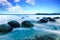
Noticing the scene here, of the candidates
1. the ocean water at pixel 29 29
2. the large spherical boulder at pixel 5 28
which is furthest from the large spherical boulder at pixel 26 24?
the large spherical boulder at pixel 5 28

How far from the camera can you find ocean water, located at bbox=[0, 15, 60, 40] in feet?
5.47

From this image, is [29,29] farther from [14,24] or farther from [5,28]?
[5,28]

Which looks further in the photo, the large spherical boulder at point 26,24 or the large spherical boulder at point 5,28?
the large spherical boulder at point 26,24

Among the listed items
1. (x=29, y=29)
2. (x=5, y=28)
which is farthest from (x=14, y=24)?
(x=29, y=29)

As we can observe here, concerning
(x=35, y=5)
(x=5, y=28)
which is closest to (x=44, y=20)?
(x=35, y=5)

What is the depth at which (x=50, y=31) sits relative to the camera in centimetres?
177

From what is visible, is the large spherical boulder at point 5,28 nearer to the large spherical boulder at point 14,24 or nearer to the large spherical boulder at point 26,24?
the large spherical boulder at point 14,24

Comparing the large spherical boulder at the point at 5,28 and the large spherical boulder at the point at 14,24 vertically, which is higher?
the large spherical boulder at the point at 14,24

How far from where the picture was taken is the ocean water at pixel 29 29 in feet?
5.47

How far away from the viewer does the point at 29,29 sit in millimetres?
1748

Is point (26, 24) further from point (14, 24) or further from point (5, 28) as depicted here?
point (5, 28)

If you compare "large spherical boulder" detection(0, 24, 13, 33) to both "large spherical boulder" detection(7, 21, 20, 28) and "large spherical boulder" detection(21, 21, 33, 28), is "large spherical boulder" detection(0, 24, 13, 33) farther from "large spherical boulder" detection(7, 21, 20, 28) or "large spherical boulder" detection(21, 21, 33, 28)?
"large spherical boulder" detection(21, 21, 33, 28)

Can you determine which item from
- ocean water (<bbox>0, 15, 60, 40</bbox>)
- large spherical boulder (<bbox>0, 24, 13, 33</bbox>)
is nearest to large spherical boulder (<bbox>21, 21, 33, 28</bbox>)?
ocean water (<bbox>0, 15, 60, 40</bbox>)

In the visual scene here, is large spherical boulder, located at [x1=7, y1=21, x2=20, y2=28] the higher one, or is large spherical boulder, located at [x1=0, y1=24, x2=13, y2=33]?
large spherical boulder, located at [x1=7, y1=21, x2=20, y2=28]
